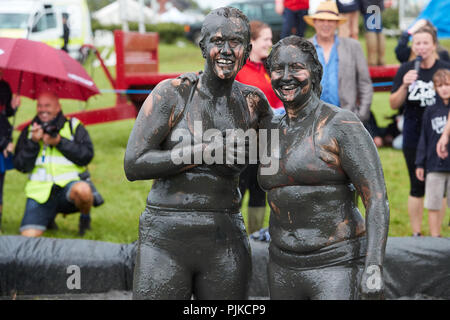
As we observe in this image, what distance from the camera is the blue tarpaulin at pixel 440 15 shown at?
8367 mm

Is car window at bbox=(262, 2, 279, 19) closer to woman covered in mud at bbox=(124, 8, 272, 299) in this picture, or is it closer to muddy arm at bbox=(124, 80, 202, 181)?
woman covered in mud at bbox=(124, 8, 272, 299)

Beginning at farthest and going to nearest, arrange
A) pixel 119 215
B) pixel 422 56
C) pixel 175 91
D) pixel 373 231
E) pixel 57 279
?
pixel 119 215
pixel 422 56
pixel 57 279
pixel 175 91
pixel 373 231

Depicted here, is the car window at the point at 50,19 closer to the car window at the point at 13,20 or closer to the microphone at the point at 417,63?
the car window at the point at 13,20

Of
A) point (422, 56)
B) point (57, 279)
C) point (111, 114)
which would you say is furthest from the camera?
point (111, 114)

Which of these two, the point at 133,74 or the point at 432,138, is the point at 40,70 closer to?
the point at 432,138

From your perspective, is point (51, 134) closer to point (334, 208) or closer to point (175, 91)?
point (175, 91)

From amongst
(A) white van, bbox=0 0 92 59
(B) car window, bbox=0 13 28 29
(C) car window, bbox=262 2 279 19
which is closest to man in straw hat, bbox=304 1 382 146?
(A) white van, bbox=0 0 92 59

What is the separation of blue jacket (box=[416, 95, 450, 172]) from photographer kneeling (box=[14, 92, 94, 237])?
315 cm

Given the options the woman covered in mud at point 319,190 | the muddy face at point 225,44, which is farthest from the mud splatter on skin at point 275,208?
the muddy face at point 225,44

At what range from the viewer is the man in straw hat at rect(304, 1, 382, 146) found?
539 cm

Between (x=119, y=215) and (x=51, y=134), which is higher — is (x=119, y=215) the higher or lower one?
the lower one

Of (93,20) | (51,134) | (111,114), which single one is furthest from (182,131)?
(93,20)

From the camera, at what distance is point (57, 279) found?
5.23 meters

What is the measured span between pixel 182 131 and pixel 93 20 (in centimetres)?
3343
